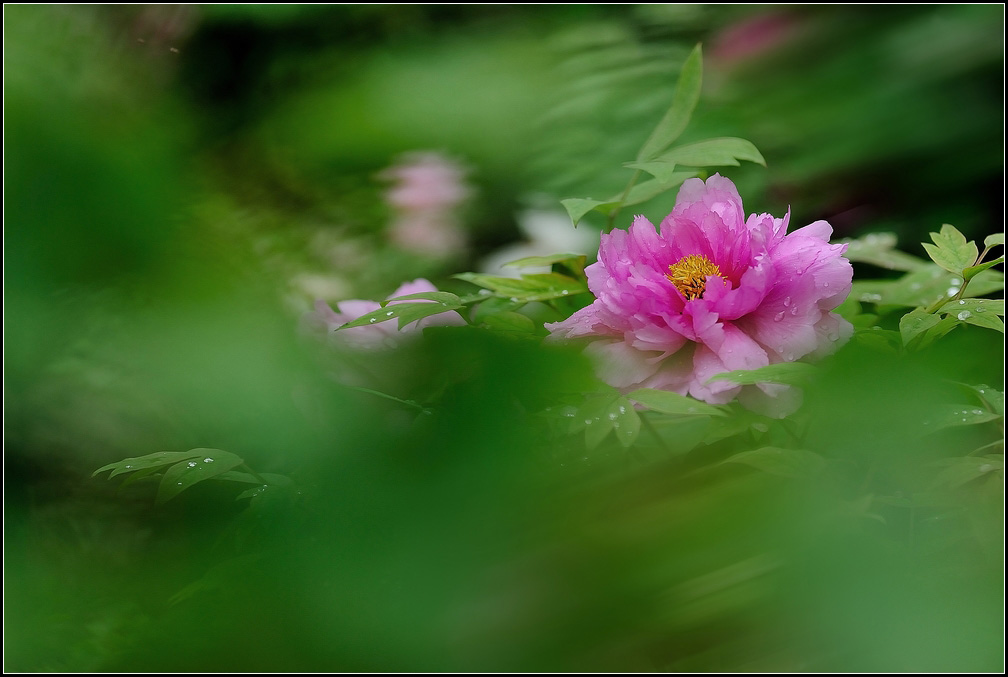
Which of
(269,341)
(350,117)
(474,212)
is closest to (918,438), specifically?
(269,341)

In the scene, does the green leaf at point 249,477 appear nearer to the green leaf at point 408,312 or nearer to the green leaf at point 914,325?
the green leaf at point 408,312

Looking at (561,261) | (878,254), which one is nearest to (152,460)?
(561,261)

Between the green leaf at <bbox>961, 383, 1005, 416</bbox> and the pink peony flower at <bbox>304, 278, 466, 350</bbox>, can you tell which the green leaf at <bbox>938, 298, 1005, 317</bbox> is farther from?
the pink peony flower at <bbox>304, 278, 466, 350</bbox>

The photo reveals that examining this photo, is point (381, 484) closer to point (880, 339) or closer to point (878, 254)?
point (880, 339)

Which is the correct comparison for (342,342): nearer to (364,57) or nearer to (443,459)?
(443,459)

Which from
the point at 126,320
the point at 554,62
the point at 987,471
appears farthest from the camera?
the point at 554,62

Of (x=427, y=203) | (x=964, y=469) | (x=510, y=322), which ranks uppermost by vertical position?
(x=427, y=203)

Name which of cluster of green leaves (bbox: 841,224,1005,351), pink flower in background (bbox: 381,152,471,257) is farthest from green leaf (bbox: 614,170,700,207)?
pink flower in background (bbox: 381,152,471,257)

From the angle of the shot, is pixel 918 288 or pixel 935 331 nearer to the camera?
pixel 935 331
